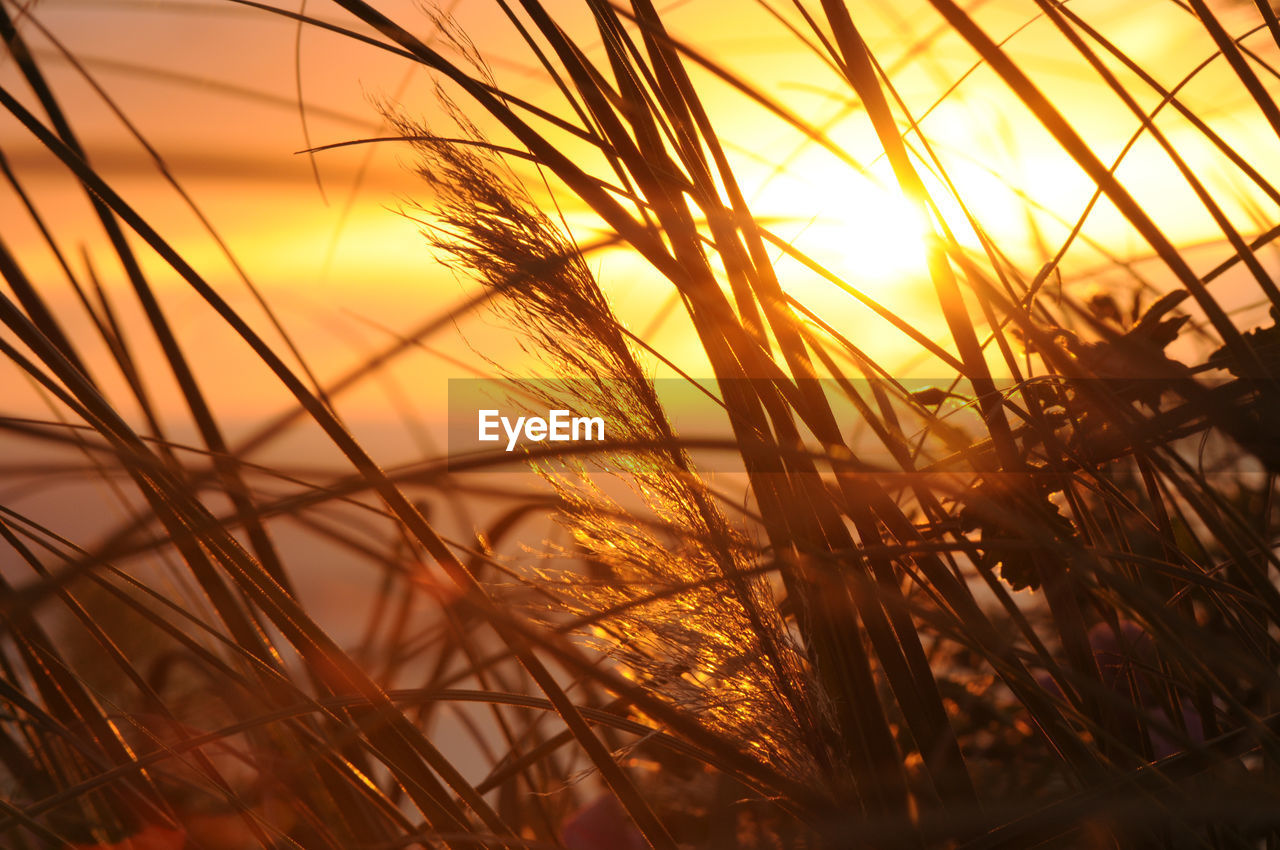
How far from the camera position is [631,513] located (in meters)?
0.41

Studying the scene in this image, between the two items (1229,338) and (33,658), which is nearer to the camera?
(1229,338)

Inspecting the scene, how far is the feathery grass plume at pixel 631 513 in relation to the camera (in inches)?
15.0

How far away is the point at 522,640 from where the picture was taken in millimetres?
371

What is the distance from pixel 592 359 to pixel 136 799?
0.37 meters

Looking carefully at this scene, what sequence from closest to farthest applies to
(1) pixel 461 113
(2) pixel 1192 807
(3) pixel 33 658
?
1. (2) pixel 1192 807
2. (1) pixel 461 113
3. (3) pixel 33 658

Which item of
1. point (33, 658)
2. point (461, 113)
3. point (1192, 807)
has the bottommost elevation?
point (1192, 807)

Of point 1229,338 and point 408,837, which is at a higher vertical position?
point 1229,338

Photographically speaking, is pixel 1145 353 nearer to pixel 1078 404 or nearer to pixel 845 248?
pixel 1078 404

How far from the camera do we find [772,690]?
39 cm

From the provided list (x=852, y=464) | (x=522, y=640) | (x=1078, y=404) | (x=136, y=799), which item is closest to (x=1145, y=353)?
(x=1078, y=404)

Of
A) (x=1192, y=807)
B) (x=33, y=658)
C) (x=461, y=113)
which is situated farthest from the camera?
(x=33, y=658)

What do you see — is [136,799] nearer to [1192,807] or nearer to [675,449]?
[675,449]

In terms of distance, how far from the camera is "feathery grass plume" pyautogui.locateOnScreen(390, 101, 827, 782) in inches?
15.0

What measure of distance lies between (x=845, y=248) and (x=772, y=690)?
34 centimetres
